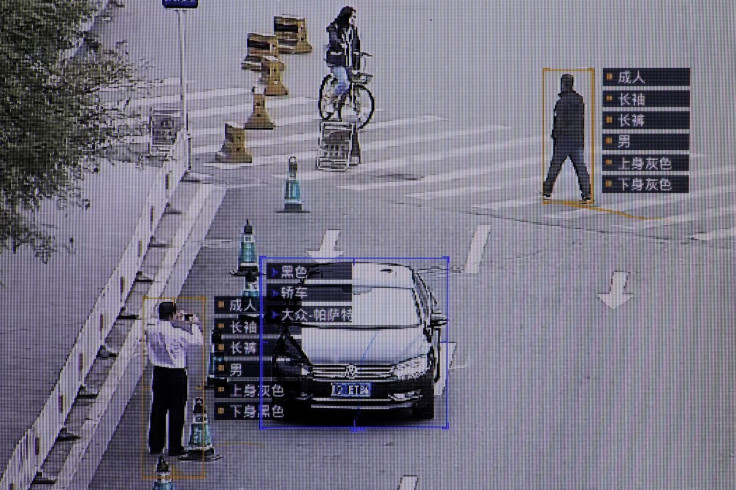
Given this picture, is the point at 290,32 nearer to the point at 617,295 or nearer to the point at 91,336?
the point at 91,336

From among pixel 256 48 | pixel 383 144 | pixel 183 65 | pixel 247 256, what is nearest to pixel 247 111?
pixel 256 48

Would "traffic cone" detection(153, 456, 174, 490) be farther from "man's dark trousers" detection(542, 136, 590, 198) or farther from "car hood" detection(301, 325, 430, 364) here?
"man's dark trousers" detection(542, 136, 590, 198)

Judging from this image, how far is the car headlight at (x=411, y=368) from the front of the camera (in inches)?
311

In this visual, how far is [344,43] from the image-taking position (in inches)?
341

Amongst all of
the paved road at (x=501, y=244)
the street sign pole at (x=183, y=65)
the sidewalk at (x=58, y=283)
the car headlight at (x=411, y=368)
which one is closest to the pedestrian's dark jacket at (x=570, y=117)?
the paved road at (x=501, y=244)

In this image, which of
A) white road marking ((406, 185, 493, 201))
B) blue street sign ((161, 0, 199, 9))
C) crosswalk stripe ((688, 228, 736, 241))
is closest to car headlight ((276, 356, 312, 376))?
white road marking ((406, 185, 493, 201))

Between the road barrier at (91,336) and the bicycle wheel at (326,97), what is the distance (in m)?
0.81

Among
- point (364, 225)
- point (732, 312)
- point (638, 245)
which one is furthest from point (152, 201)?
point (732, 312)

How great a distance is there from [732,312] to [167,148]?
3.25 m

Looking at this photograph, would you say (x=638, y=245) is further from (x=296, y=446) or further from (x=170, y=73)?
(x=170, y=73)

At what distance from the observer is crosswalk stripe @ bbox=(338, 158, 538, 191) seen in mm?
8445

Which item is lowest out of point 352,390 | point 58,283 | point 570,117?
point 352,390

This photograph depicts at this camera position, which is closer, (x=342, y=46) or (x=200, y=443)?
(x=200, y=443)

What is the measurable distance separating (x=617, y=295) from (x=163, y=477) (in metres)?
2.62
